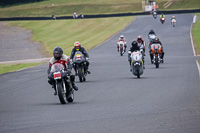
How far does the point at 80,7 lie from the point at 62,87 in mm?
90721

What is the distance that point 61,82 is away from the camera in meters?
11.6

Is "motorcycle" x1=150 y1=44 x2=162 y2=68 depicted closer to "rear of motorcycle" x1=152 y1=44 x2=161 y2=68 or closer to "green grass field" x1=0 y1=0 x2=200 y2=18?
"rear of motorcycle" x1=152 y1=44 x2=161 y2=68

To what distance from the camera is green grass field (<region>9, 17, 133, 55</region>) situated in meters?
52.6

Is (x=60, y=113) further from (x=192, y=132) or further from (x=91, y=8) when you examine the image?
(x=91, y=8)

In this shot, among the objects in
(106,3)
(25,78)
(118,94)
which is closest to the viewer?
(118,94)

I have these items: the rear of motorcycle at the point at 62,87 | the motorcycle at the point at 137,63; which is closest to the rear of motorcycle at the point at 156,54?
the motorcycle at the point at 137,63

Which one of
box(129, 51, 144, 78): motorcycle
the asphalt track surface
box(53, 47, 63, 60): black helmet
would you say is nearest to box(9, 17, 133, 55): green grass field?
box(129, 51, 144, 78): motorcycle

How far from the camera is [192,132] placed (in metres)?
7.31

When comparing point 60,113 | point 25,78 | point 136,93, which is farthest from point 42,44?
point 60,113

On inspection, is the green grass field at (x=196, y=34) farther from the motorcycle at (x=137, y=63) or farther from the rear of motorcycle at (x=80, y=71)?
the rear of motorcycle at (x=80, y=71)

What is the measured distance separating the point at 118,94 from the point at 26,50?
109 feet

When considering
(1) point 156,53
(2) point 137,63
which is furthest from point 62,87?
(1) point 156,53

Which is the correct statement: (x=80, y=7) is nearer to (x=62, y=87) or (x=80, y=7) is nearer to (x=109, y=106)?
(x=62, y=87)

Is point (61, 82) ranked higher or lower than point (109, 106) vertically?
higher
